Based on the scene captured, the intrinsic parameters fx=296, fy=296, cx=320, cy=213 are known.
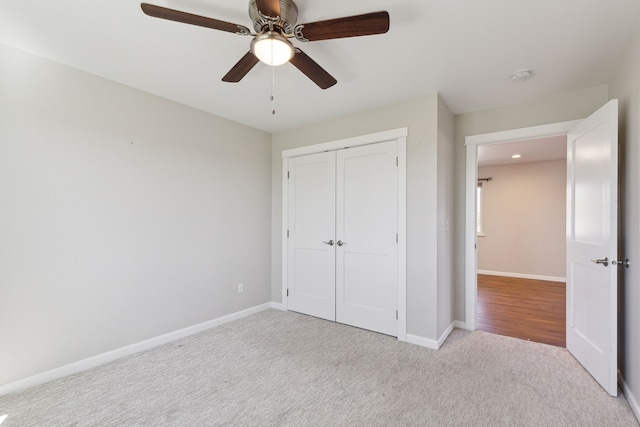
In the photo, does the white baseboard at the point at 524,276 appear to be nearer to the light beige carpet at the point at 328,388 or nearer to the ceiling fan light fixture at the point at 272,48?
the light beige carpet at the point at 328,388

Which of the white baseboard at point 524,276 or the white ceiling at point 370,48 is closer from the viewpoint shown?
the white ceiling at point 370,48

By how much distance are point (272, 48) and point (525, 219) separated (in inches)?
250

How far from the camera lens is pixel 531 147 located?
15.7 ft

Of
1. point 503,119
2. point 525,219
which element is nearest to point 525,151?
point 525,219


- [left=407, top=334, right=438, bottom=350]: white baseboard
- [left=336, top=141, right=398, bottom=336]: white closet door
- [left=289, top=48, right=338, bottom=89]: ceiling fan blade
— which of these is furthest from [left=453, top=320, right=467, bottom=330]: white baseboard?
[left=289, top=48, right=338, bottom=89]: ceiling fan blade

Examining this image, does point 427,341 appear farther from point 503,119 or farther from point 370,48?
point 370,48

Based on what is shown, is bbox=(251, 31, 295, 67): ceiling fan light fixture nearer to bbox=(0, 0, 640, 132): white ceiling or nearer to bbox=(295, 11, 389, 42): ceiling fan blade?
bbox=(295, 11, 389, 42): ceiling fan blade

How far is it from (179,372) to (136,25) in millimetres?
2522

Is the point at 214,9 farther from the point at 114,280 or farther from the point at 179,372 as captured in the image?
the point at 179,372

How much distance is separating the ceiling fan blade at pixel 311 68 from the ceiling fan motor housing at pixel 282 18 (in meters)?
0.13

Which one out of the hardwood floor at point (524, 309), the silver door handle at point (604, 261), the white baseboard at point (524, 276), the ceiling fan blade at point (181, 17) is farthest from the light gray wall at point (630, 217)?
the white baseboard at point (524, 276)

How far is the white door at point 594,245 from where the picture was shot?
6.72 feet

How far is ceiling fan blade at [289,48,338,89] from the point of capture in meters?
1.77

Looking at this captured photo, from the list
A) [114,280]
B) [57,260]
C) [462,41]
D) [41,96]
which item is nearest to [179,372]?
[114,280]
